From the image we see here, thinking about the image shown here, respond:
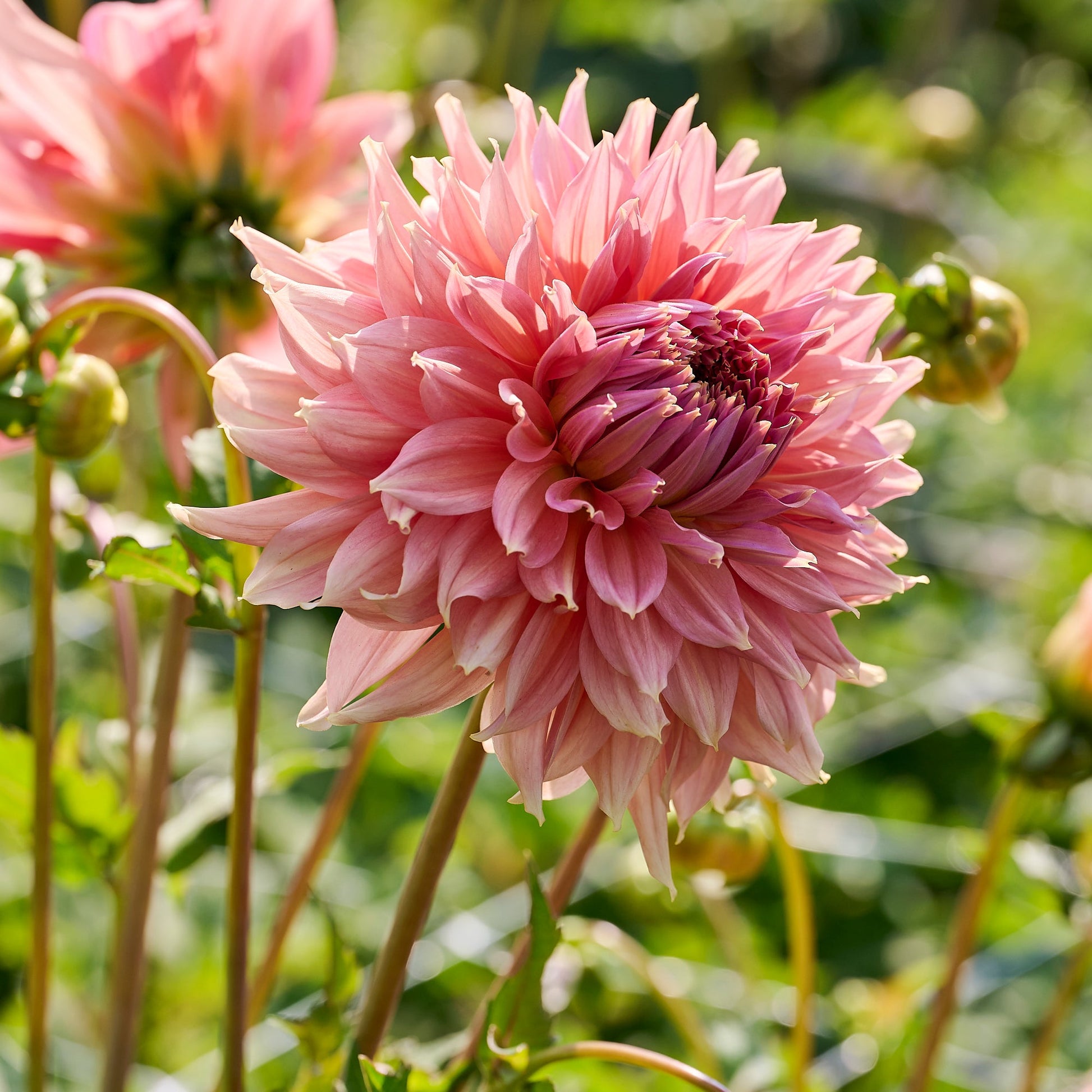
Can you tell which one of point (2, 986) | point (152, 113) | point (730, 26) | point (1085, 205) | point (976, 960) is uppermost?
point (152, 113)

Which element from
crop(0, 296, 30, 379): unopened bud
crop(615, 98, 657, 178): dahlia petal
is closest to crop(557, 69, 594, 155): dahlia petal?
crop(615, 98, 657, 178): dahlia petal

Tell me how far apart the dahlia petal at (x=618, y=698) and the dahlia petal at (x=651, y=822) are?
0.13 ft

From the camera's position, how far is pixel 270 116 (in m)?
0.61

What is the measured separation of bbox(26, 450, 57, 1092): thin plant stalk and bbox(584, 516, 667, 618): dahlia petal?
0.25 meters

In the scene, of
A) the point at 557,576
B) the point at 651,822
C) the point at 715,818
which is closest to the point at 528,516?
the point at 557,576

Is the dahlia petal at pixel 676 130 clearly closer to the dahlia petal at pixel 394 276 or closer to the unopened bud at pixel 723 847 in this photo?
the dahlia petal at pixel 394 276

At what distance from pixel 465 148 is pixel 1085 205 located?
2413mm

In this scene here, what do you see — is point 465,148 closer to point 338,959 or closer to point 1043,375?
point 338,959

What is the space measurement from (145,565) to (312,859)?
0.25 m

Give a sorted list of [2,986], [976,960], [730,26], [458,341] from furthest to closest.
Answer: [730,26] < [2,986] < [976,960] < [458,341]

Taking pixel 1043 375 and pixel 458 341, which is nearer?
pixel 458 341

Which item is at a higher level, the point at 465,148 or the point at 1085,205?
the point at 465,148

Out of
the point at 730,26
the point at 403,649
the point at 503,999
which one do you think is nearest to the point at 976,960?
the point at 503,999

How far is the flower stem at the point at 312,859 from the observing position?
0.60m
